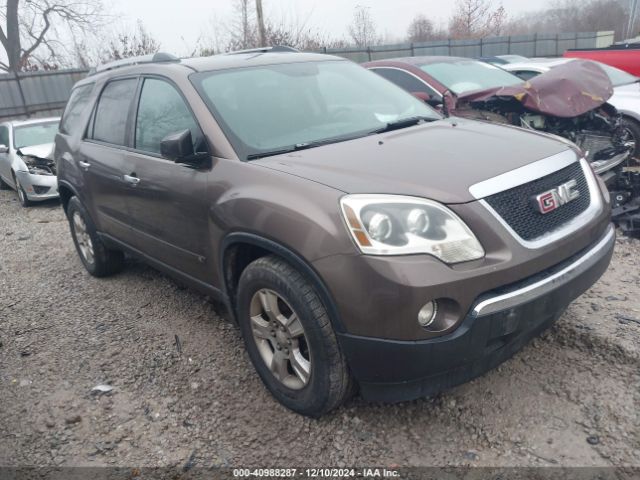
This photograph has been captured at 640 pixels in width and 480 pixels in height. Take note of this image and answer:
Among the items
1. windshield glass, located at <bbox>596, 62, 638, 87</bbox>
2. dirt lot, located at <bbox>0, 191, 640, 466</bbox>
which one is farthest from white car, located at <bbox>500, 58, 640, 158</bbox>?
dirt lot, located at <bbox>0, 191, 640, 466</bbox>

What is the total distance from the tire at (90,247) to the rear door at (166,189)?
→ 3.42 ft

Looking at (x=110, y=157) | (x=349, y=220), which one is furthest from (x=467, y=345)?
(x=110, y=157)

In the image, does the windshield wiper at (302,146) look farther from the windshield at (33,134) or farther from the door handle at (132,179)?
the windshield at (33,134)

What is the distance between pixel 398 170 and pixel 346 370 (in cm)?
95


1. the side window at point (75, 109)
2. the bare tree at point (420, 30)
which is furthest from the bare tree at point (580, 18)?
the side window at point (75, 109)

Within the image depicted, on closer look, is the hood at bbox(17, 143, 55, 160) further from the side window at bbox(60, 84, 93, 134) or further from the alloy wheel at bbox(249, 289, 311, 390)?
the alloy wheel at bbox(249, 289, 311, 390)

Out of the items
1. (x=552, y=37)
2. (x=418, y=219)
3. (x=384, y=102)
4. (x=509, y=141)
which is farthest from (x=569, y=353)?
(x=552, y=37)

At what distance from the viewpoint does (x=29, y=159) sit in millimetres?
9180

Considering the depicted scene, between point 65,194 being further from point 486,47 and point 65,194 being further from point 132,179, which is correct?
point 486,47

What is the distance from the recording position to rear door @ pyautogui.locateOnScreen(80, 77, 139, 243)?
3854 mm

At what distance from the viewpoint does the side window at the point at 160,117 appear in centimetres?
318

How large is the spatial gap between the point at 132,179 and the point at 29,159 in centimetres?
676

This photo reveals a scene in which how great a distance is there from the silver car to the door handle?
5.60 m

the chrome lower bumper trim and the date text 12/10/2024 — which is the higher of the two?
the chrome lower bumper trim
